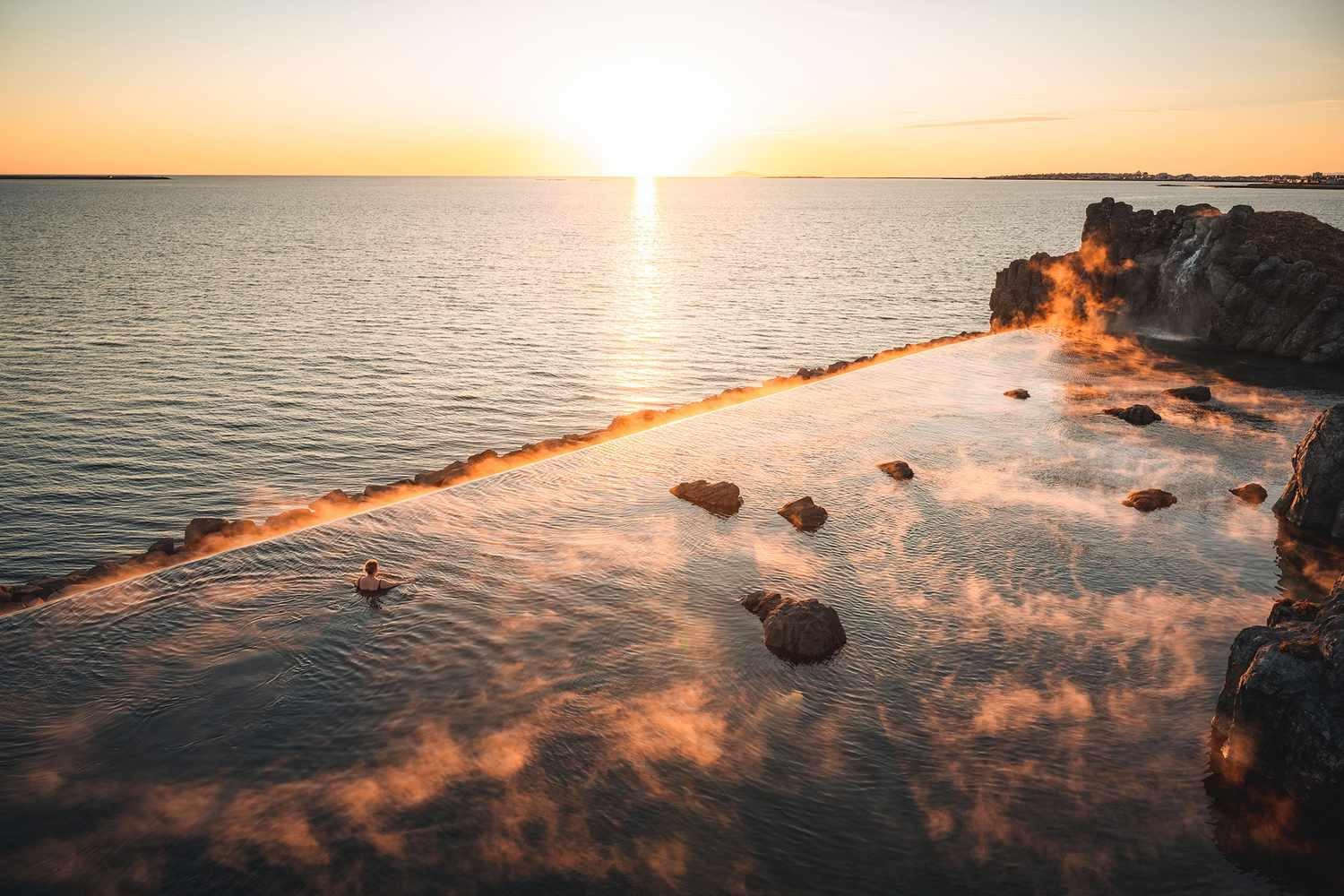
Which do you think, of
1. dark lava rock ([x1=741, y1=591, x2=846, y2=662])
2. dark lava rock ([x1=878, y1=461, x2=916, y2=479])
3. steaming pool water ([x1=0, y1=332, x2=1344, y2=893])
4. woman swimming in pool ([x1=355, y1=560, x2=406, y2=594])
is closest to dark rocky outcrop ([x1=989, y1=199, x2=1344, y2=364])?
→ steaming pool water ([x1=0, y1=332, x2=1344, y2=893])

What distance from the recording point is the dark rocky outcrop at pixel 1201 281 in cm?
5925

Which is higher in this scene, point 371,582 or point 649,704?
point 371,582

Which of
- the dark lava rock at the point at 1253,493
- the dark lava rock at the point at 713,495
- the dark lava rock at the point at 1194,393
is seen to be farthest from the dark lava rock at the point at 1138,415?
the dark lava rock at the point at 713,495

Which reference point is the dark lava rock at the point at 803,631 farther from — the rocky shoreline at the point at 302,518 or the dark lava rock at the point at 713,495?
the rocky shoreline at the point at 302,518

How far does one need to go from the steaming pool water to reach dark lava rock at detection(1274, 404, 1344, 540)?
7.02 feet

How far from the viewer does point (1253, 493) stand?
100 feet

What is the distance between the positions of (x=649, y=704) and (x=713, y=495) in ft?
38.9

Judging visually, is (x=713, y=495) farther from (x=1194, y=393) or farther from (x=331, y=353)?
(x=331, y=353)

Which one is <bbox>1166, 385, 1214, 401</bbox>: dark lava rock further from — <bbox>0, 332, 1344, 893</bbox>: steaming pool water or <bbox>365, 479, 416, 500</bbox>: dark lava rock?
<bbox>365, 479, 416, 500</bbox>: dark lava rock

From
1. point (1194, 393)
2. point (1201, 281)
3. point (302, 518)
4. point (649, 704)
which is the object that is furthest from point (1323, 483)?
point (1201, 281)

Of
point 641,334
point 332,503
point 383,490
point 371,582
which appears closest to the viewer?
point 371,582

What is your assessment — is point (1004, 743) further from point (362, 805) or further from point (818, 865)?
point (362, 805)

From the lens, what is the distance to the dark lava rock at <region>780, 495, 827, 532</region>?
89.2 ft

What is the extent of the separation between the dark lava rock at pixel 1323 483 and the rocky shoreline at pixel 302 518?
26.0 metres
